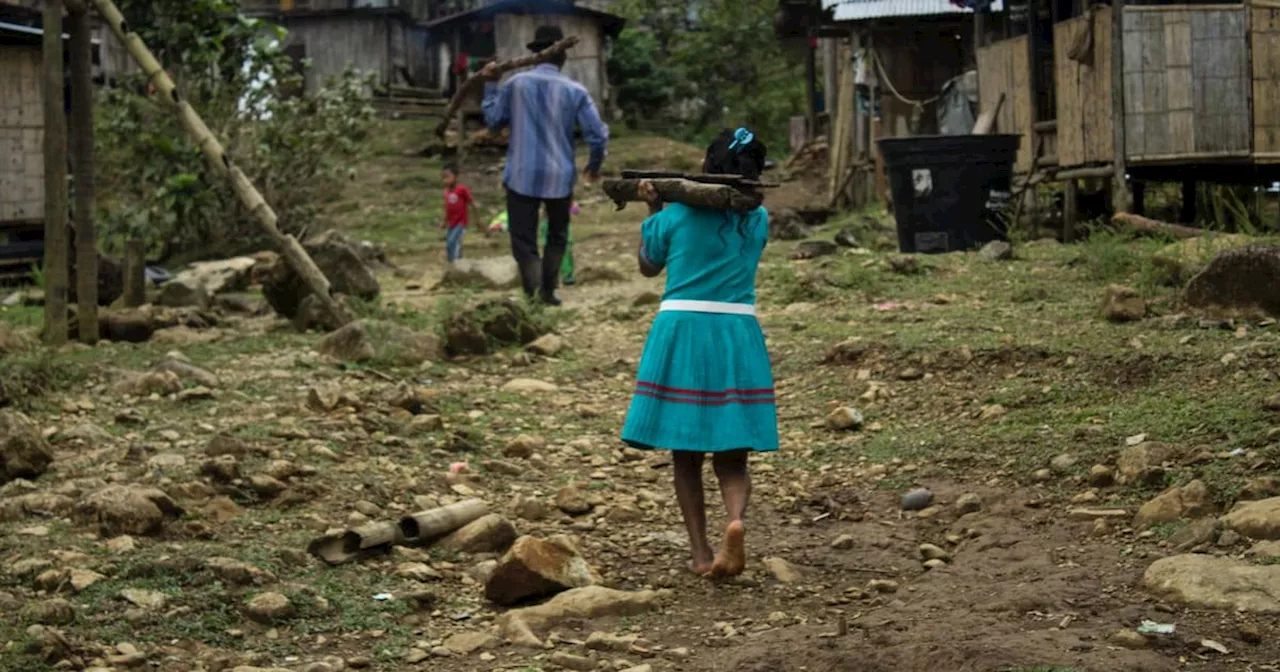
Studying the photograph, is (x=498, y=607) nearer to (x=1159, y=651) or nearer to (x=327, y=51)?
(x=1159, y=651)

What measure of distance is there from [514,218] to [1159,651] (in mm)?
7490

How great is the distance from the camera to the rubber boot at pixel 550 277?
36.0 feet

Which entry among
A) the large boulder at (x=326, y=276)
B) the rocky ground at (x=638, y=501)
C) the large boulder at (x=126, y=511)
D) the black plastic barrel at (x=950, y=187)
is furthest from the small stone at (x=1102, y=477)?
the black plastic barrel at (x=950, y=187)

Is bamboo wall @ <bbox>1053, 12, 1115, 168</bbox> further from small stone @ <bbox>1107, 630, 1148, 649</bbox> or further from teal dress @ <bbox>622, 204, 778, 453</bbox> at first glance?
small stone @ <bbox>1107, 630, 1148, 649</bbox>

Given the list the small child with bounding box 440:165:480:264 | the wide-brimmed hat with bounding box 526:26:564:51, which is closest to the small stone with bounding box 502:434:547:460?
the wide-brimmed hat with bounding box 526:26:564:51

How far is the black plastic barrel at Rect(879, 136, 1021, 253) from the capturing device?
12.3 meters

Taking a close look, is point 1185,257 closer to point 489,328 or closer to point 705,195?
point 489,328

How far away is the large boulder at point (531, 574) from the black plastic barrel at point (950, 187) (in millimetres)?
8169

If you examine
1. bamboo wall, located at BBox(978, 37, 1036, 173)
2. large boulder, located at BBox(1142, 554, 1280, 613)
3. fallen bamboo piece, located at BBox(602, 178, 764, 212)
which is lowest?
large boulder, located at BBox(1142, 554, 1280, 613)

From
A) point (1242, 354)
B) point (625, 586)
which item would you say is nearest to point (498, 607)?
point (625, 586)

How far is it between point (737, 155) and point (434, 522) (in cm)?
149

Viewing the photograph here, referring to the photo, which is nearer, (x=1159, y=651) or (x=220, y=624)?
(x=1159, y=651)

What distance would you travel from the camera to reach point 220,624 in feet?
14.2

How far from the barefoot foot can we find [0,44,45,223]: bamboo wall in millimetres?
9902
